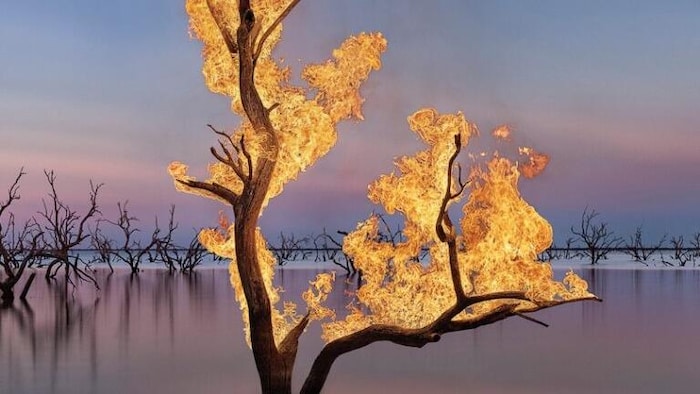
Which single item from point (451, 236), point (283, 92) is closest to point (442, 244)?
point (451, 236)

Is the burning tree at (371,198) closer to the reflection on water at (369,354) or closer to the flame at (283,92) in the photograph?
the flame at (283,92)

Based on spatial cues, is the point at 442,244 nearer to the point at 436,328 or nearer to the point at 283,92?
the point at 436,328

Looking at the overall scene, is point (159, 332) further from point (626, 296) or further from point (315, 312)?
point (626, 296)

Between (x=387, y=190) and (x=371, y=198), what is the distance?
9.5 inches

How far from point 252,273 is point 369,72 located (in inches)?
119

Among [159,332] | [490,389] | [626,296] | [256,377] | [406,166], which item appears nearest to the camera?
[406,166]

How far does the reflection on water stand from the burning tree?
127 inches

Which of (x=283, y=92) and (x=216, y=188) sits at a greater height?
(x=283, y=92)

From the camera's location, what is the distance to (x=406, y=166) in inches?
404

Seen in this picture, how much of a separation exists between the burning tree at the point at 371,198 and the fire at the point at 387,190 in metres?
0.01

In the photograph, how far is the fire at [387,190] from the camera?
33.1 feet

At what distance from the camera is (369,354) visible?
17.5 metres

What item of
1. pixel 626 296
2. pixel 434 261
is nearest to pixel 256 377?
pixel 434 261

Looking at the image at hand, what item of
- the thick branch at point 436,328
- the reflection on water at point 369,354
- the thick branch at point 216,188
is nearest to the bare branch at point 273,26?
the thick branch at point 216,188
